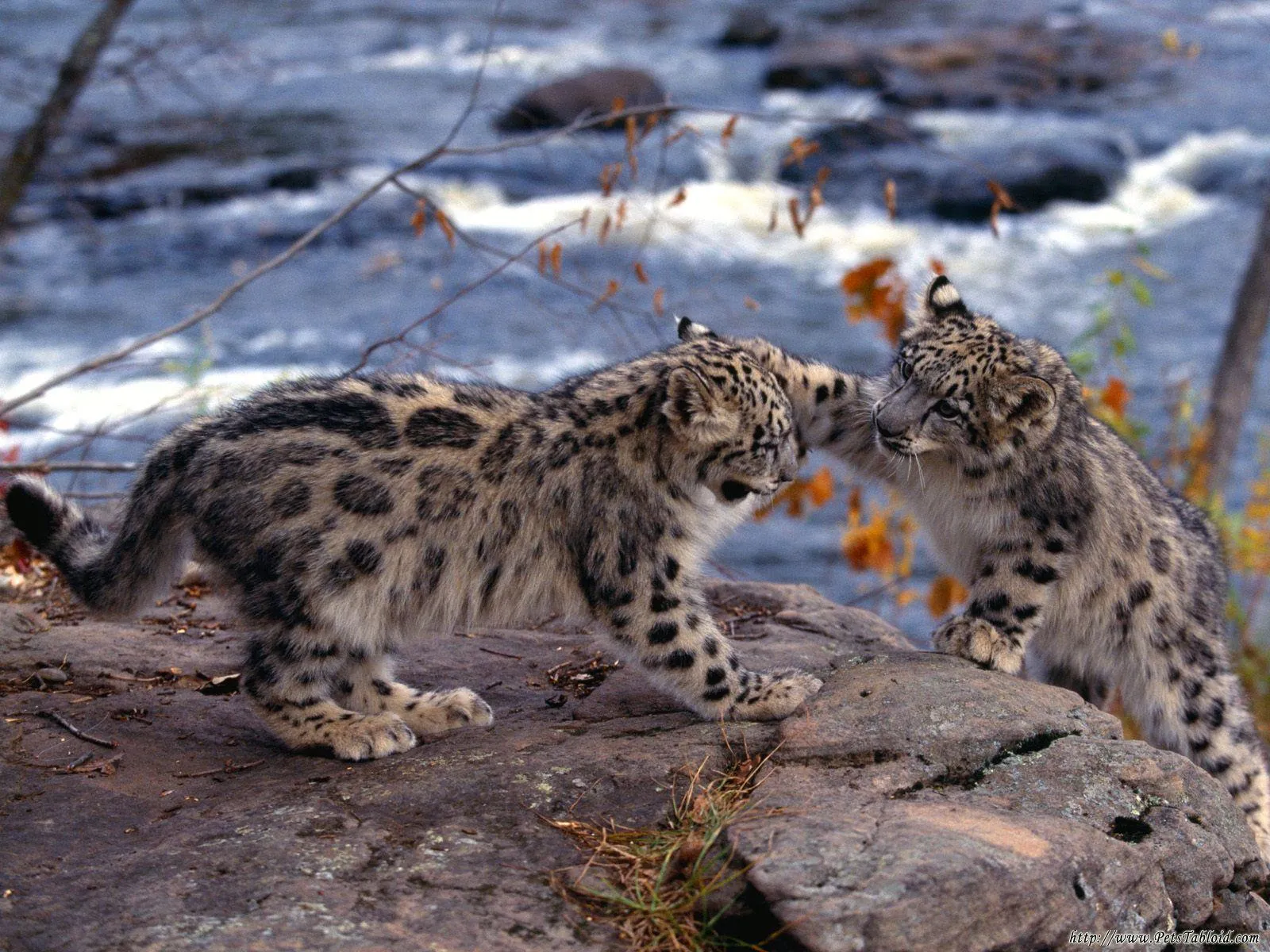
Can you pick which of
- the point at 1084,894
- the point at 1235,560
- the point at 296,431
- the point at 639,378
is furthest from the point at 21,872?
the point at 1235,560

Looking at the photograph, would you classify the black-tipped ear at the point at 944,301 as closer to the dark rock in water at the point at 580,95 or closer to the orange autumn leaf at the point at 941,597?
the orange autumn leaf at the point at 941,597

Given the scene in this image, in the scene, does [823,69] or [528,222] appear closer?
[528,222]

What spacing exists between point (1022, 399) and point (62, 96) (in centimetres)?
718

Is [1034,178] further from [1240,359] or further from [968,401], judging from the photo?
[968,401]

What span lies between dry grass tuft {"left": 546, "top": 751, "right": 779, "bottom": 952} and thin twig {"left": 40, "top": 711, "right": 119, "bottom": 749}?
1.88 metres

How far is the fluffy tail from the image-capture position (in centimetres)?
549

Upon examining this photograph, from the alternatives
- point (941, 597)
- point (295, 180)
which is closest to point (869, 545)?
point (941, 597)

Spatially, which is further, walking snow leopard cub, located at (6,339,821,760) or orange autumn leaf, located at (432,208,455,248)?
orange autumn leaf, located at (432,208,455,248)

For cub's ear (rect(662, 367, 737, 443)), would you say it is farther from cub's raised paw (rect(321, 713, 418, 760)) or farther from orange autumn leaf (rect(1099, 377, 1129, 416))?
orange autumn leaf (rect(1099, 377, 1129, 416))

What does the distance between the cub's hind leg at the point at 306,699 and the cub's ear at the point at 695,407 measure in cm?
155

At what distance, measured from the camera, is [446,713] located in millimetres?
5746

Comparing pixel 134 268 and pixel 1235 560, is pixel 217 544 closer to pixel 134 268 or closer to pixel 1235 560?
pixel 1235 560

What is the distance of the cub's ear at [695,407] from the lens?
221 inches

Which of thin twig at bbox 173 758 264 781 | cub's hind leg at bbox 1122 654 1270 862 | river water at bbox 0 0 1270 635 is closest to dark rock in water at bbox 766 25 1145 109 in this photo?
river water at bbox 0 0 1270 635
